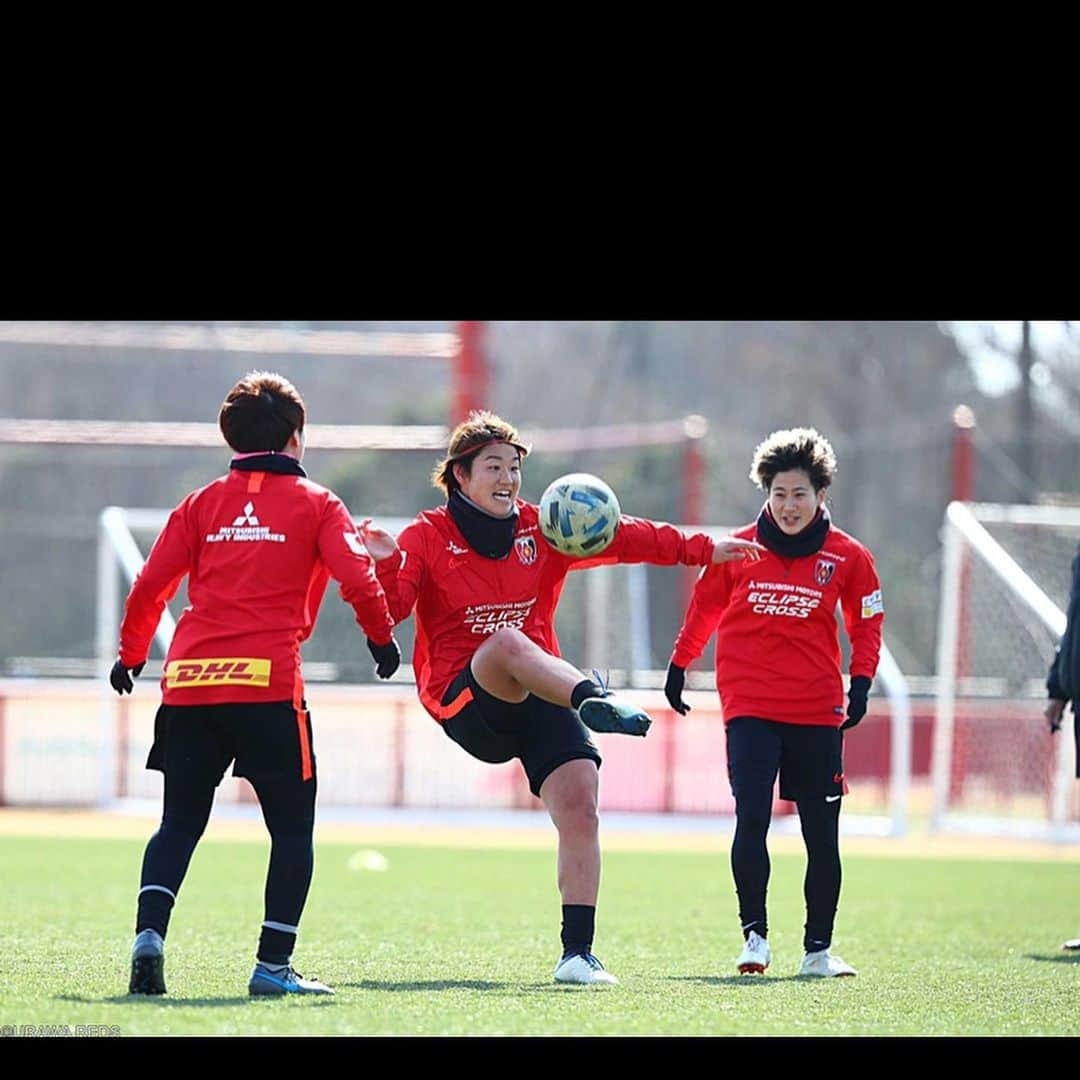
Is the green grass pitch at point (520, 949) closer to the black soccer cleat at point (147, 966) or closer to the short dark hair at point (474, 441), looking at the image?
Result: the black soccer cleat at point (147, 966)

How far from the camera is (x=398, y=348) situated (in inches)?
712

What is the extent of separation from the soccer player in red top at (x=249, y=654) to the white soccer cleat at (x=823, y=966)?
5.88ft

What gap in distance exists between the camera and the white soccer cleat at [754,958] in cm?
648

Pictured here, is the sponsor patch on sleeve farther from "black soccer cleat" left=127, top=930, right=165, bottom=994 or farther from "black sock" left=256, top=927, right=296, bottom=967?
"black soccer cleat" left=127, top=930, right=165, bottom=994

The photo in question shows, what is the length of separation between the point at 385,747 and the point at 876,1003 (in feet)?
34.6

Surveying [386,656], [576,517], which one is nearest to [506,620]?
[576,517]

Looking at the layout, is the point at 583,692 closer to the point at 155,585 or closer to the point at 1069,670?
the point at 155,585

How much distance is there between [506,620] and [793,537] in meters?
1.12

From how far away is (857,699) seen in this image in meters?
6.88

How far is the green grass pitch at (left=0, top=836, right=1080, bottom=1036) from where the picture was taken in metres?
5.02

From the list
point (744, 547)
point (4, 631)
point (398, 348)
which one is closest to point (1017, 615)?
point (398, 348)

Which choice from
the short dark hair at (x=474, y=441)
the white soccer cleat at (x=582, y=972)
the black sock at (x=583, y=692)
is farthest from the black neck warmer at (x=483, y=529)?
the white soccer cleat at (x=582, y=972)

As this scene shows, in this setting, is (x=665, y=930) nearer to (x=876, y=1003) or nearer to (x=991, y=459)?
(x=876, y=1003)
